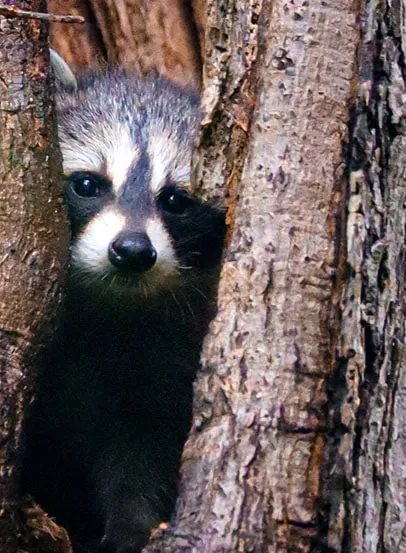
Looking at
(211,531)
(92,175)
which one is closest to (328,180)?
(211,531)

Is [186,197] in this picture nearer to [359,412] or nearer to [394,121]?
[394,121]

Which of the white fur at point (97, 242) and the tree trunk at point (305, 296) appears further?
the white fur at point (97, 242)

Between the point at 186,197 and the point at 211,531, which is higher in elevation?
the point at 186,197

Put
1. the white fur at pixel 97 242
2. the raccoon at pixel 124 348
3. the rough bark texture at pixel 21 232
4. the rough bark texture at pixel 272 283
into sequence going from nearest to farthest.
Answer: the rough bark texture at pixel 272 283, the rough bark texture at pixel 21 232, the white fur at pixel 97 242, the raccoon at pixel 124 348

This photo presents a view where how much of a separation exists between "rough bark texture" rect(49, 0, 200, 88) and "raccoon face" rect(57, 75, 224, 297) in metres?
0.82

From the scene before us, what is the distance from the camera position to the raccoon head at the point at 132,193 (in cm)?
299

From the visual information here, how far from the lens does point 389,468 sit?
2436 mm

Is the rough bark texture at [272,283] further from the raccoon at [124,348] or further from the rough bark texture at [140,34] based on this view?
the rough bark texture at [140,34]

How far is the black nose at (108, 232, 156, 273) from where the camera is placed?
2.82m

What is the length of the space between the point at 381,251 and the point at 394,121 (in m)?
0.36

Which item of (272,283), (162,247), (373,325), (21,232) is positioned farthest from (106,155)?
(373,325)

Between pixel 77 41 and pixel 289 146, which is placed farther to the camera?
pixel 77 41

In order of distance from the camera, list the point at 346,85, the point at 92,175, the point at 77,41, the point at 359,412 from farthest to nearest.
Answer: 1. the point at 77,41
2. the point at 92,175
3. the point at 346,85
4. the point at 359,412

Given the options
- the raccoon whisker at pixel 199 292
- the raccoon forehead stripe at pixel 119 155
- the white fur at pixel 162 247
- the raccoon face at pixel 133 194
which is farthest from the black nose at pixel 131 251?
the raccoon whisker at pixel 199 292
